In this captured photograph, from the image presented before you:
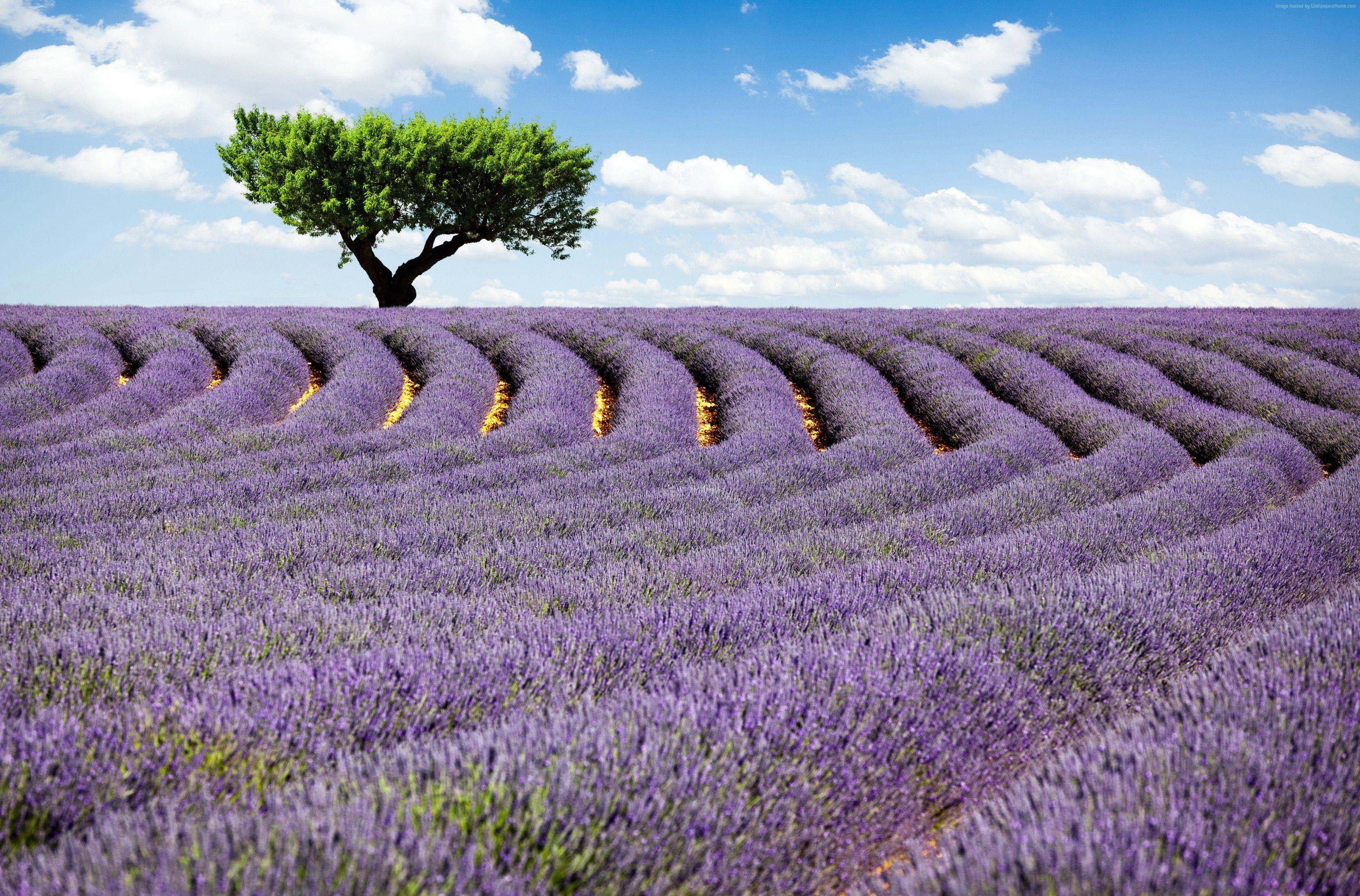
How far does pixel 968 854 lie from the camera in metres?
1.62

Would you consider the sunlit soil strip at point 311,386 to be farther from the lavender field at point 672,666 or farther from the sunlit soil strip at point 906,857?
the sunlit soil strip at point 906,857

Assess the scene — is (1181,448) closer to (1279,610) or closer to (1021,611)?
(1279,610)

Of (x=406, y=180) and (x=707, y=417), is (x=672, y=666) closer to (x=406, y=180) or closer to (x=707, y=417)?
(x=707, y=417)

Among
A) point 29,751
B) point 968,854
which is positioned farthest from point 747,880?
point 29,751

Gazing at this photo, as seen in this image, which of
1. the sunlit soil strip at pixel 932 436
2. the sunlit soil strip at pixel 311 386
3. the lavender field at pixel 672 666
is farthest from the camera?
the sunlit soil strip at pixel 311 386

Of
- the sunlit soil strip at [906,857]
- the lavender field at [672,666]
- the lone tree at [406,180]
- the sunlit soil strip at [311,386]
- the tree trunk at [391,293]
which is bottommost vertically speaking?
the sunlit soil strip at [906,857]

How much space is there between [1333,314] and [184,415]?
1999 cm

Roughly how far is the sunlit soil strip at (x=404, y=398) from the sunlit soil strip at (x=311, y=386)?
89 cm

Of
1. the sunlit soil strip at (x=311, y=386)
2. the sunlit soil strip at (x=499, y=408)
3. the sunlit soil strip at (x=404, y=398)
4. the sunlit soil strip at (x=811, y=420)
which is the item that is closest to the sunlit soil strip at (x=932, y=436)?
the sunlit soil strip at (x=811, y=420)

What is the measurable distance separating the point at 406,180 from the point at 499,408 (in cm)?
1493

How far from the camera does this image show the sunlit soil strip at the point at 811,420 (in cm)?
940

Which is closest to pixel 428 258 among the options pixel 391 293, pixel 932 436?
pixel 391 293

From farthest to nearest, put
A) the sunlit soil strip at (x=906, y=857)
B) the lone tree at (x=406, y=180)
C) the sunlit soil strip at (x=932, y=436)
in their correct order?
the lone tree at (x=406, y=180) < the sunlit soil strip at (x=932, y=436) < the sunlit soil strip at (x=906, y=857)

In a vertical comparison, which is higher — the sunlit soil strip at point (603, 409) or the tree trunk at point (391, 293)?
the tree trunk at point (391, 293)
